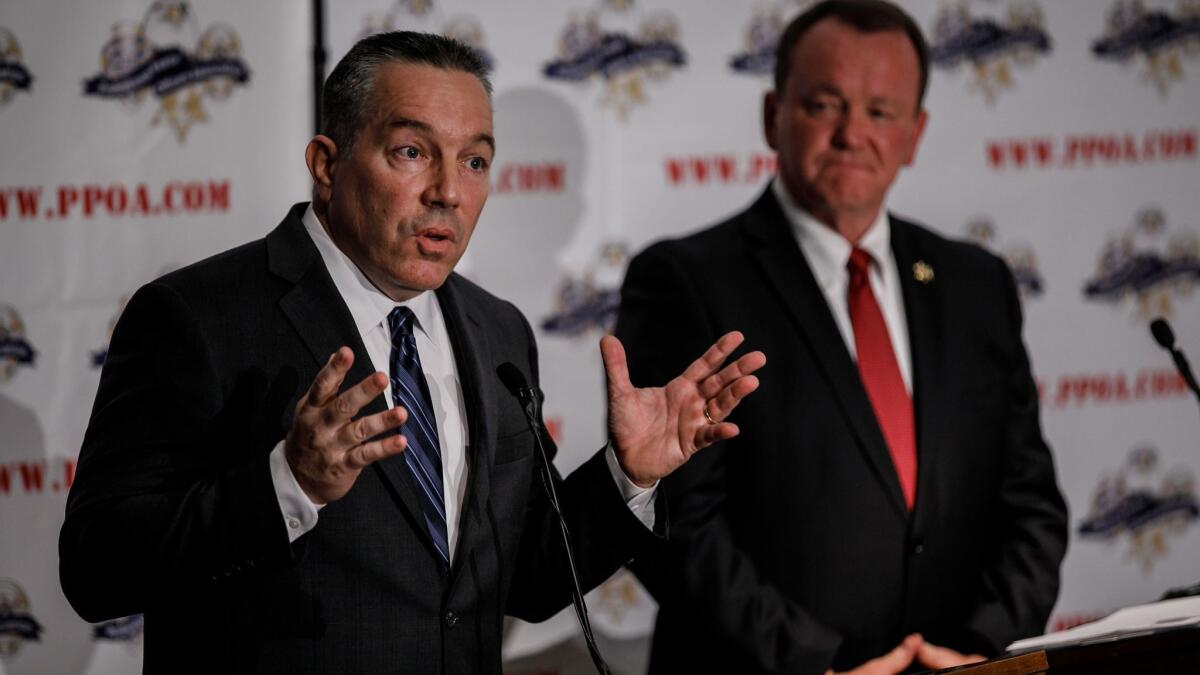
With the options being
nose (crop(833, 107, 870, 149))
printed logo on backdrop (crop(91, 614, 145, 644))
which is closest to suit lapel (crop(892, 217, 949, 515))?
nose (crop(833, 107, 870, 149))

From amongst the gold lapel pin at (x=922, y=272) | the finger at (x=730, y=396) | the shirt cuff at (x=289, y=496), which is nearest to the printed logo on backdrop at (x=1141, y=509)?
the gold lapel pin at (x=922, y=272)

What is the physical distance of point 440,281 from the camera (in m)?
2.04

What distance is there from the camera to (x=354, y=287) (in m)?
2.07

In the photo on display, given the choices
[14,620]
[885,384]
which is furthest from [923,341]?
[14,620]

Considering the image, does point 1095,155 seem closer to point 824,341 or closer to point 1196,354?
point 1196,354

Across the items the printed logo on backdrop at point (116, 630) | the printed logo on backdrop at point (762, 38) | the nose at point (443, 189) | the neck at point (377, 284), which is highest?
the printed logo on backdrop at point (762, 38)

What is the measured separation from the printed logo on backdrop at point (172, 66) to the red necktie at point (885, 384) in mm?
1676

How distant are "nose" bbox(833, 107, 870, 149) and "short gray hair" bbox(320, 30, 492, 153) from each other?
105 cm

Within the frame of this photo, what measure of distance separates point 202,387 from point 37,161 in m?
1.67

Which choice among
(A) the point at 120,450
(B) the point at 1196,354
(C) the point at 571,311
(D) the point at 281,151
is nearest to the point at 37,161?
(D) the point at 281,151

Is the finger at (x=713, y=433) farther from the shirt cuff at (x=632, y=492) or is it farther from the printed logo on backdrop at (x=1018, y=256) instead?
the printed logo on backdrop at (x=1018, y=256)

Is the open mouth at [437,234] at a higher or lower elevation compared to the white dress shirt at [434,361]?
higher

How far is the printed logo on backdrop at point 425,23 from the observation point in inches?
136

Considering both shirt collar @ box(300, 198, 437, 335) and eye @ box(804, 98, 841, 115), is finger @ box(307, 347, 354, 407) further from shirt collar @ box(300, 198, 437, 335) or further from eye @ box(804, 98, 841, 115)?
eye @ box(804, 98, 841, 115)
